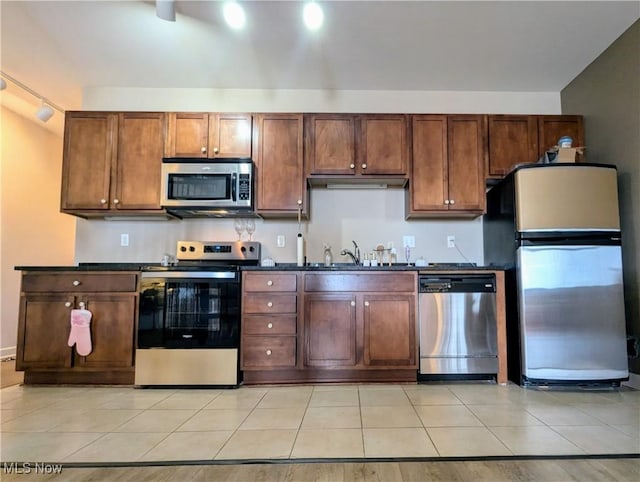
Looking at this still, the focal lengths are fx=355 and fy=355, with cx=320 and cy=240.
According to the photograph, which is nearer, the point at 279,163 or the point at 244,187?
the point at 244,187

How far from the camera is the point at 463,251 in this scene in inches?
133

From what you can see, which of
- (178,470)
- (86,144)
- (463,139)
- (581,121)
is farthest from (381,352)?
(86,144)

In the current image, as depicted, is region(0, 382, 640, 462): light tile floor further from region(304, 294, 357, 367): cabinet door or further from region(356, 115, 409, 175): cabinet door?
region(356, 115, 409, 175): cabinet door

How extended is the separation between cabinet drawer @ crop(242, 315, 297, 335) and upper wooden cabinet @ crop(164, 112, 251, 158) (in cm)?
143

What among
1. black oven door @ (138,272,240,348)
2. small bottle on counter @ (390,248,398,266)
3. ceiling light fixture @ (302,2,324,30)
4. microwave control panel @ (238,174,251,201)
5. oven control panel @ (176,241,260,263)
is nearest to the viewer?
ceiling light fixture @ (302,2,324,30)

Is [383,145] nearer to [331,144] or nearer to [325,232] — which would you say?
[331,144]

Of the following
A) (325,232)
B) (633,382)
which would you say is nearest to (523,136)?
(325,232)

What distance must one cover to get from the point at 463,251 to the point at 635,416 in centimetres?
168

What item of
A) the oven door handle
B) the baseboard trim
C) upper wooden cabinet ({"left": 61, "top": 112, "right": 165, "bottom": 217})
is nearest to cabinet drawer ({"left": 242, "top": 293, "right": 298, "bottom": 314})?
the oven door handle

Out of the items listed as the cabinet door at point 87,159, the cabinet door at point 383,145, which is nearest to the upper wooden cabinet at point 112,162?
the cabinet door at point 87,159

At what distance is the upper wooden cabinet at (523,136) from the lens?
314cm

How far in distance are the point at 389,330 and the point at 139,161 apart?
2.57m

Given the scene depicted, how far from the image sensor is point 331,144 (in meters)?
3.14

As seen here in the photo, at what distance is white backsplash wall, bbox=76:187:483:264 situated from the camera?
3379 millimetres
